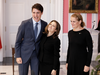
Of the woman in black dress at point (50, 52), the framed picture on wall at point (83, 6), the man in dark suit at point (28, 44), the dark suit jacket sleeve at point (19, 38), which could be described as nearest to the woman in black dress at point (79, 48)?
the woman in black dress at point (50, 52)

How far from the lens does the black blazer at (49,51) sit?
2236 millimetres

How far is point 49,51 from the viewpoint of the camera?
2275 mm

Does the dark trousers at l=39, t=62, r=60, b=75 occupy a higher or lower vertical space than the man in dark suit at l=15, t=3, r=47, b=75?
lower

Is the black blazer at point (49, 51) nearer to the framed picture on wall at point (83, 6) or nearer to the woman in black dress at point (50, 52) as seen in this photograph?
the woman in black dress at point (50, 52)

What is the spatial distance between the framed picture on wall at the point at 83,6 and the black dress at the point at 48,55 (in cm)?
364

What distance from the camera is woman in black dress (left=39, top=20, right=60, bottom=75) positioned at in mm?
2234

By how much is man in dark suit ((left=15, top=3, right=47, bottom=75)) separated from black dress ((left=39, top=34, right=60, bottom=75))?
0.27 ft

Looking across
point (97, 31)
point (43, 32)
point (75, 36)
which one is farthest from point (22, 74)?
point (97, 31)

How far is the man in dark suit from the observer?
228cm

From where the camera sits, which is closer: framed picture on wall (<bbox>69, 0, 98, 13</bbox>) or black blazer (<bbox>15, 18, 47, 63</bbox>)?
black blazer (<bbox>15, 18, 47, 63</bbox>)

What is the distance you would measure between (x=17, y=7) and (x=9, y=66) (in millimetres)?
2303

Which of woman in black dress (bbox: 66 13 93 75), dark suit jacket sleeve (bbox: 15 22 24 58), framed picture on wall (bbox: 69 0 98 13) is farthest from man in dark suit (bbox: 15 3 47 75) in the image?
framed picture on wall (bbox: 69 0 98 13)

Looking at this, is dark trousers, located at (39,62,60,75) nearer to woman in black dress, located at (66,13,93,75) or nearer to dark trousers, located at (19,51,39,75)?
dark trousers, located at (19,51,39,75)

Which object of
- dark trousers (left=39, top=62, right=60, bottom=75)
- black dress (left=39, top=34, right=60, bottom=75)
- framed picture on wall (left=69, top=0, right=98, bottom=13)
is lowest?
dark trousers (left=39, top=62, right=60, bottom=75)
